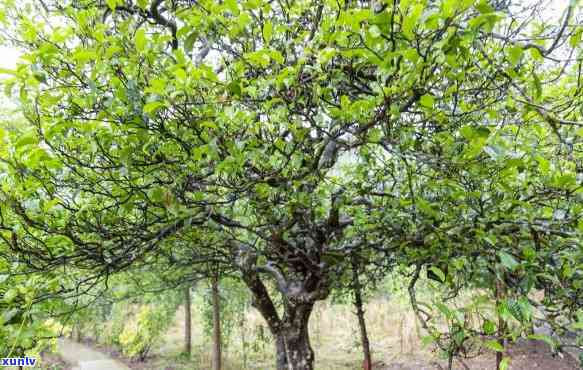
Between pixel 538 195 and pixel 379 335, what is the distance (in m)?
9.98

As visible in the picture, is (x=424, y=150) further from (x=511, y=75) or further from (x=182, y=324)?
(x=182, y=324)

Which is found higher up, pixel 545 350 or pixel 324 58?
pixel 324 58

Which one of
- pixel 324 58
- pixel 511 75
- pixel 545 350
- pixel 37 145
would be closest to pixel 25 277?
pixel 37 145

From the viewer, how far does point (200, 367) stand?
30.5 ft

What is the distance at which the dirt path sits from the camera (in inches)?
383

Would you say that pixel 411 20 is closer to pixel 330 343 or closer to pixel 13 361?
pixel 13 361

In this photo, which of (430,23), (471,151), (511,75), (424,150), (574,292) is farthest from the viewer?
(424,150)

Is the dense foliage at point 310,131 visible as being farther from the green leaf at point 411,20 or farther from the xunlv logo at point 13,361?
the xunlv logo at point 13,361

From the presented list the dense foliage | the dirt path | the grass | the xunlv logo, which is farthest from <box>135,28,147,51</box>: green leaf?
the dirt path

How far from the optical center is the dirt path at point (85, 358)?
383 inches

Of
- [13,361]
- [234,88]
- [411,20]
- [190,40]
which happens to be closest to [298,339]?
[13,361]

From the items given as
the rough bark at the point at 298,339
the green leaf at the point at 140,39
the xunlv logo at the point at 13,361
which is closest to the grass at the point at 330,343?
the rough bark at the point at 298,339

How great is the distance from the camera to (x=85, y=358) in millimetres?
10891

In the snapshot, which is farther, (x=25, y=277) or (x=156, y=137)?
(x=25, y=277)
